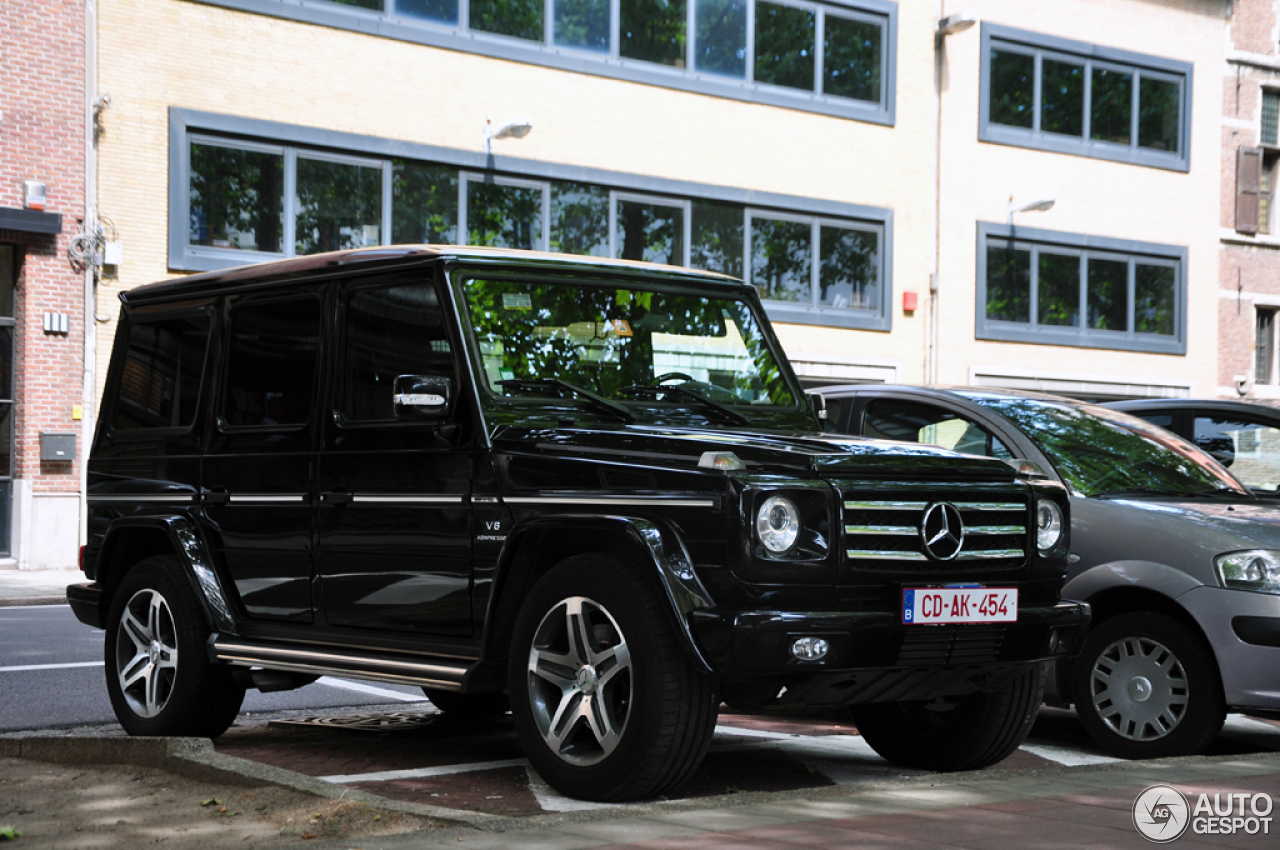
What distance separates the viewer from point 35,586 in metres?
17.8

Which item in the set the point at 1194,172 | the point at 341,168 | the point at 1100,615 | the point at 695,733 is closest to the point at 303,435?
the point at 695,733

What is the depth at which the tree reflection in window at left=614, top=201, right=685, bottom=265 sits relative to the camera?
81.2 feet

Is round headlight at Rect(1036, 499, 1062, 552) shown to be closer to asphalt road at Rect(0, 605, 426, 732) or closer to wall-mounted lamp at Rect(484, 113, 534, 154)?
asphalt road at Rect(0, 605, 426, 732)

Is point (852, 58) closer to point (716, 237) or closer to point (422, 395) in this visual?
point (716, 237)

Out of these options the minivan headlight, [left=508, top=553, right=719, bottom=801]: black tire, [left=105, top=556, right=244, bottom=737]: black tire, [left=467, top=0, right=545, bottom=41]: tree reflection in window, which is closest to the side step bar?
[left=105, top=556, right=244, bottom=737]: black tire

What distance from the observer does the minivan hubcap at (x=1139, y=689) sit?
7078mm

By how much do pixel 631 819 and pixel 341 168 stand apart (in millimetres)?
18414

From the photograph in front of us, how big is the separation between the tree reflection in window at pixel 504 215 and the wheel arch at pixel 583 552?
17340 millimetres

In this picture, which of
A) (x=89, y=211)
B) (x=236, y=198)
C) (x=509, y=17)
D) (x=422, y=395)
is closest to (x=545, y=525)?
(x=422, y=395)

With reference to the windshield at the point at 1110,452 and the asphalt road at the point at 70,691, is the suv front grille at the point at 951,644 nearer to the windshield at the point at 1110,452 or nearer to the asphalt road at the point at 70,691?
the windshield at the point at 1110,452

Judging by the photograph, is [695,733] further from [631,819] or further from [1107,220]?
[1107,220]

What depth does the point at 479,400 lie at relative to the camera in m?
6.14

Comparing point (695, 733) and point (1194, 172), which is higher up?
point (1194, 172)

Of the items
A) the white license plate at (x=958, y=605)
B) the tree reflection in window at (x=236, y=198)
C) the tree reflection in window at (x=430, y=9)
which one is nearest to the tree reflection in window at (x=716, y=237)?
the tree reflection in window at (x=430, y=9)
